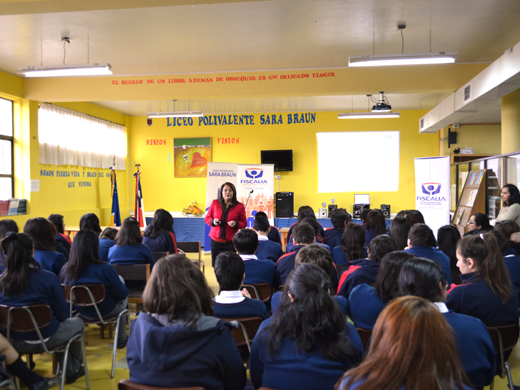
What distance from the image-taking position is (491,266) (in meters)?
2.31

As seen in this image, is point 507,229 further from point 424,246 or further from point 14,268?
point 14,268

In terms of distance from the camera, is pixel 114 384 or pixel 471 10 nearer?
pixel 114 384

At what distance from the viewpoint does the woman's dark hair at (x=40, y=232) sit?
3.15 m

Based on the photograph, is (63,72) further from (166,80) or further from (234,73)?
(234,73)

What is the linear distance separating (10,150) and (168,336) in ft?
25.2

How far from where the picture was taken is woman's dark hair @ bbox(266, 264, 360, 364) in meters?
1.47

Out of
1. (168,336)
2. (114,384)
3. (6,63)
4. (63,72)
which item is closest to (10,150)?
(6,63)

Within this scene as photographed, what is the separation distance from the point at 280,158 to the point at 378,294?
894cm

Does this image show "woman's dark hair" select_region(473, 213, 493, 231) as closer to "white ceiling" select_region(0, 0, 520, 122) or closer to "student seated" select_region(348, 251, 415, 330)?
"white ceiling" select_region(0, 0, 520, 122)

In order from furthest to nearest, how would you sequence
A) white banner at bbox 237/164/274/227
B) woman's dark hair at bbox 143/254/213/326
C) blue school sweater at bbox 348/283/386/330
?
white banner at bbox 237/164/274/227
blue school sweater at bbox 348/283/386/330
woman's dark hair at bbox 143/254/213/326

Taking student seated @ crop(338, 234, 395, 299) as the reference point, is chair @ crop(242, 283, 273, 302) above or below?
below

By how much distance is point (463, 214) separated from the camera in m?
7.69

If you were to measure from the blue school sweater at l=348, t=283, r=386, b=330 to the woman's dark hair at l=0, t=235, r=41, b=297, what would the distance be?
197 centimetres

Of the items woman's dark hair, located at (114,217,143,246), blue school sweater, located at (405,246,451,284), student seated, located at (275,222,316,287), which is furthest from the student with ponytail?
woman's dark hair, located at (114,217,143,246)
